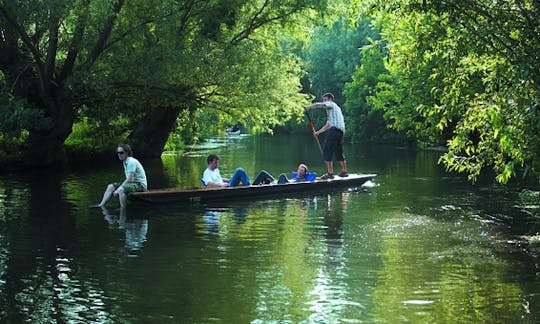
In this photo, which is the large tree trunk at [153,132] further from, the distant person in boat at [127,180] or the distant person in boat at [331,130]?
the distant person in boat at [127,180]

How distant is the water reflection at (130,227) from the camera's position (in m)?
9.99

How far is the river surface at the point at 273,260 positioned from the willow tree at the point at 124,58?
4.61 meters

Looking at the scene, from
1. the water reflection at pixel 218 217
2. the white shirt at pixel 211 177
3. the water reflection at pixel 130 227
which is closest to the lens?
the water reflection at pixel 130 227

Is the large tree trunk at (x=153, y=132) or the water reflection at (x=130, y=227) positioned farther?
the large tree trunk at (x=153, y=132)

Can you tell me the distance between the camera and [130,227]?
38.0ft

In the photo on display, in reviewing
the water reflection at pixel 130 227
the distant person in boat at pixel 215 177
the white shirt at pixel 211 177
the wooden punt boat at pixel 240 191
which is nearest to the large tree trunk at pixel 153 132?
the wooden punt boat at pixel 240 191

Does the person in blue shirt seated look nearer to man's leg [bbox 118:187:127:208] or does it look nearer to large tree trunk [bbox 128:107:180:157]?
man's leg [bbox 118:187:127:208]

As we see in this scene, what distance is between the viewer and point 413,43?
33.0 ft

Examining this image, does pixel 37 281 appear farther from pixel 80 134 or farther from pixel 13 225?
pixel 80 134

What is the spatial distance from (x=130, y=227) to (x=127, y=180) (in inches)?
78.0

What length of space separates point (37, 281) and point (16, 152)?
14.6 m

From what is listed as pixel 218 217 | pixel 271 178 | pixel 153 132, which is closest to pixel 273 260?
pixel 218 217

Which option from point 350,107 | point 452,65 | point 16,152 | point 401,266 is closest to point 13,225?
point 401,266

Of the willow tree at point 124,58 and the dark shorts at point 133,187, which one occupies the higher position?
the willow tree at point 124,58
